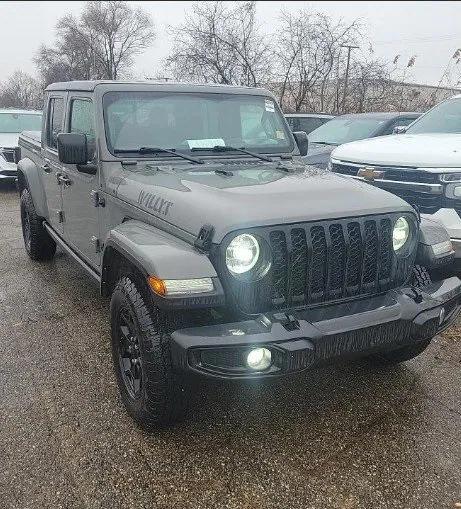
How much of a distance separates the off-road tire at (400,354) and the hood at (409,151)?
2.01m

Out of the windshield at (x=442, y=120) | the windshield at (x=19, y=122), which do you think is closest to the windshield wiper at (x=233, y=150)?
the windshield at (x=442, y=120)

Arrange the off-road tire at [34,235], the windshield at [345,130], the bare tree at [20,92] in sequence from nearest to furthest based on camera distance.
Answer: the off-road tire at [34,235] < the windshield at [345,130] < the bare tree at [20,92]

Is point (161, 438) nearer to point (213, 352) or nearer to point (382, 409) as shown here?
point (213, 352)

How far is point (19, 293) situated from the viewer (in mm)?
4824

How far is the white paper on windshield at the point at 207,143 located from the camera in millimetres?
3527

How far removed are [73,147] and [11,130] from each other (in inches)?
360

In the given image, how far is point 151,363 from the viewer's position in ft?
7.91

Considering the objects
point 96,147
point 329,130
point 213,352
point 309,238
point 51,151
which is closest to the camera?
point 213,352

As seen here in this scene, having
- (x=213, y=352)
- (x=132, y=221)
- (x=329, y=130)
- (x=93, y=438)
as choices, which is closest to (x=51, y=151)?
(x=132, y=221)

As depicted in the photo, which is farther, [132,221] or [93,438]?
[132,221]

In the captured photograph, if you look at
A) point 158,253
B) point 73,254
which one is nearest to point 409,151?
point 73,254

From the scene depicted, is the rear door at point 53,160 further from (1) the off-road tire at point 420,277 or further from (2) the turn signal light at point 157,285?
(1) the off-road tire at point 420,277

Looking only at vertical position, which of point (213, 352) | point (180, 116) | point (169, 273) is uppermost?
point (180, 116)

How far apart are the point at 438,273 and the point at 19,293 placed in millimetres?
3770
